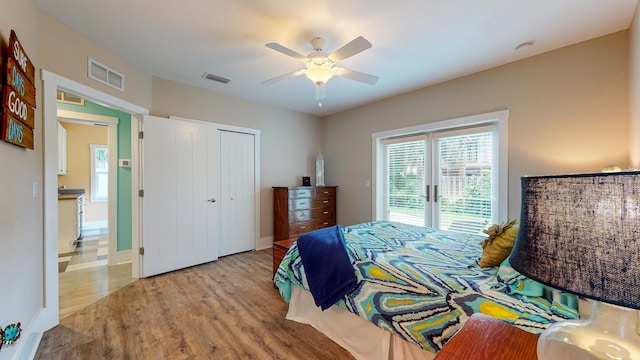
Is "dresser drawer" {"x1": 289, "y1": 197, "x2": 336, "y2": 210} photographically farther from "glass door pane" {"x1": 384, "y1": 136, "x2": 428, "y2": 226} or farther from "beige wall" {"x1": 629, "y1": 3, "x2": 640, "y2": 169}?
"beige wall" {"x1": 629, "y1": 3, "x2": 640, "y2": 169}

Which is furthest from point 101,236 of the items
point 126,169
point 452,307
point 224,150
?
point 452,307

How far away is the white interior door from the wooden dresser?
1024 mm

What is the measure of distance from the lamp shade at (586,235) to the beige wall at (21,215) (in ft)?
8.19

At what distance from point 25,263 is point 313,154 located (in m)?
4.10

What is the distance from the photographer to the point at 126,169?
3.72 meters

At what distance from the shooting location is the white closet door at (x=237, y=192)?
394cm

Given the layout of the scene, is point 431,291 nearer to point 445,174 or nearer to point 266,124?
point 445,174

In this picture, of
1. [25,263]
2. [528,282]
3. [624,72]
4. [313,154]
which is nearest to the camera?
[528,282]

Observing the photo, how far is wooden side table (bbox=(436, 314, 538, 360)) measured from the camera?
0.76 m

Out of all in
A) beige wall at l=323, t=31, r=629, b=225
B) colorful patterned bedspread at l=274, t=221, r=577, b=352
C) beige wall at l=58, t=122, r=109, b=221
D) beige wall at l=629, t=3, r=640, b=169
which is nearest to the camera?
colorful patterned bedspread at l=274, t=221, r=577, b=352

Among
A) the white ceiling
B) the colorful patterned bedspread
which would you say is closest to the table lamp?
the colorful patterned bedspread

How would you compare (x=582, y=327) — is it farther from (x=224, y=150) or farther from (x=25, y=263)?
(x=224, y=150)

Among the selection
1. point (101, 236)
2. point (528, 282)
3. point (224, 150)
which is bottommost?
point (101, 236)

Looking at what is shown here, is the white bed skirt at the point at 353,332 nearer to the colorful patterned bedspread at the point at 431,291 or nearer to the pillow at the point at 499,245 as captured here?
the colorful patterned bedspread at the point at 431,291
